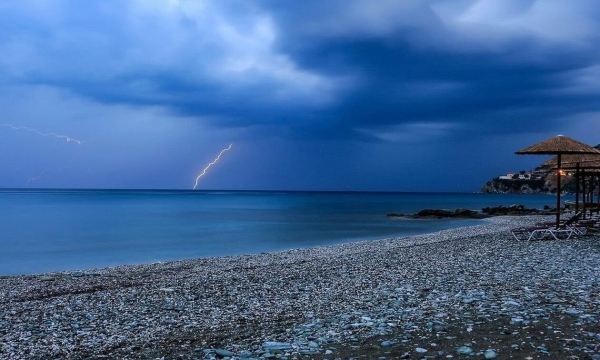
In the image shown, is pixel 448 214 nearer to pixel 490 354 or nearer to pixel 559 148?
pixel 559 148

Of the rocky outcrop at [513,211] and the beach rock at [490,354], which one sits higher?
the beach rock at [490,354]

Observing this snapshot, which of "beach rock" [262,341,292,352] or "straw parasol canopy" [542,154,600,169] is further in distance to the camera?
"straw parasol canopy" [542,154,600,169]

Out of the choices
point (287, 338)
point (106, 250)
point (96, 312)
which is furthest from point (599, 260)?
A: point (106, 250)

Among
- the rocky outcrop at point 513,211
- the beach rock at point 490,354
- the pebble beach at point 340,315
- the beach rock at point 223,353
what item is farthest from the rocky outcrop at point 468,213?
the beach rock at point 223,353

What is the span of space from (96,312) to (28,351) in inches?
94.7

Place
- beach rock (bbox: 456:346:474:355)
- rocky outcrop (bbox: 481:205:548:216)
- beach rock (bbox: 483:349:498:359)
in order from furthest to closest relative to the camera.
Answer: rocky outcrop (bbox: 481:205:548:216)
beach rock (bbox: 456:346:474:355)
beach rock (bbox: 483:349:498:359)

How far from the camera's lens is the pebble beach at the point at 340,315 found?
19.5 ft

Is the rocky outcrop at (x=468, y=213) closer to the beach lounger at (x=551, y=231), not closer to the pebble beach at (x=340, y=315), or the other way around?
the beach lounger at (x=551, y=231)

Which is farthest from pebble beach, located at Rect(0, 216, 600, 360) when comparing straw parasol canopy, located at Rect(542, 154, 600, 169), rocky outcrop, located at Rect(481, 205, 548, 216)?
rocky outcrop, located at Rect(481, 205, 548, 216)

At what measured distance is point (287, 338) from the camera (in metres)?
6.62

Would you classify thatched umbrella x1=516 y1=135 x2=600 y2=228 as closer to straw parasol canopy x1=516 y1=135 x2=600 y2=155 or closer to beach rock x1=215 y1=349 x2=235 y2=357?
straw parasol canopy x1=516 y1=135 x2=600 y2=155

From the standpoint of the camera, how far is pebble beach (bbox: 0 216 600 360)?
595cm

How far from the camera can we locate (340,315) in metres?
7.77

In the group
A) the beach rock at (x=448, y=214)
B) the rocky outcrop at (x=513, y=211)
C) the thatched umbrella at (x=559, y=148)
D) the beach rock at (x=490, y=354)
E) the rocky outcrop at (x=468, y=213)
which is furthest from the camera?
the rocky outcrop at (x=513, y=211)
